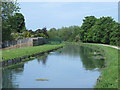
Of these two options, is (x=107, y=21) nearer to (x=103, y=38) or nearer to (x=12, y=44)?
(x=103, y=38)

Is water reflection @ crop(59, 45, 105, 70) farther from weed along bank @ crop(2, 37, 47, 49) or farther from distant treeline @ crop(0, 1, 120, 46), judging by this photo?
weed along bank @ crop(2, 37, 47, 49)

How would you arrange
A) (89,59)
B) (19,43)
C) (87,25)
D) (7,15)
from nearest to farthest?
1. (7,15)
2. (89,59)
3. (19,43)
4. (87,25)

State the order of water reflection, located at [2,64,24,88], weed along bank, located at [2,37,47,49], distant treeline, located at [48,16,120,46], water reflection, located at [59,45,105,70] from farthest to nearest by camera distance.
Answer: distant treeline, located at [48,16,120,46] → weed along bank, located at [2,37,47,49] → water reflection, located at [59,45,105,70] → water reflection, located at [2,64,24,88]

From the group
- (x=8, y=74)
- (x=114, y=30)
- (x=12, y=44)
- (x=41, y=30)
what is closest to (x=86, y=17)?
(x=41, y=30)

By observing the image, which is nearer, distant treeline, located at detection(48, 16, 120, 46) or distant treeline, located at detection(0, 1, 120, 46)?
distant treeline, located at detection(0, 1, 120, 46)

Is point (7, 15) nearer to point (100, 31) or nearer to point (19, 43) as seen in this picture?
point (19, 43)

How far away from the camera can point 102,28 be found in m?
58.2

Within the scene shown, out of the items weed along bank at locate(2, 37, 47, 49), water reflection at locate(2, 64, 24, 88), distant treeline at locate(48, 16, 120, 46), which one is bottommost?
water reflection at locate(2, 64, 24, 88)

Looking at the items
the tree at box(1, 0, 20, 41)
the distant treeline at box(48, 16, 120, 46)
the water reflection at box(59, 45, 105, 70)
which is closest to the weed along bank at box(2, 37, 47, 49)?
A: the water reflection at box(59, 45, 105, 70)

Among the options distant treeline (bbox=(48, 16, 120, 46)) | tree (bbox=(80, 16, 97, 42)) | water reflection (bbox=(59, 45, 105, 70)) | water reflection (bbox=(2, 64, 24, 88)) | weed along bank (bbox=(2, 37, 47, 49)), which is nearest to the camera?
water reflection (bbox=(2, 64, 24, 88))

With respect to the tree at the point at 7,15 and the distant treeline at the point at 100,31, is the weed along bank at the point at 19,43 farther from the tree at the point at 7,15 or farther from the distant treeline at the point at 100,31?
the tree at the point at 7,15

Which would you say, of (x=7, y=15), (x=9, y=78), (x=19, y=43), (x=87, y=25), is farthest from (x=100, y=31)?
(x=9, y=78)

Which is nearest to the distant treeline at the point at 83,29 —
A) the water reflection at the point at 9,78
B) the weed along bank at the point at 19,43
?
the weed along bank at the point at 19,43

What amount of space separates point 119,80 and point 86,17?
63.1 metres
